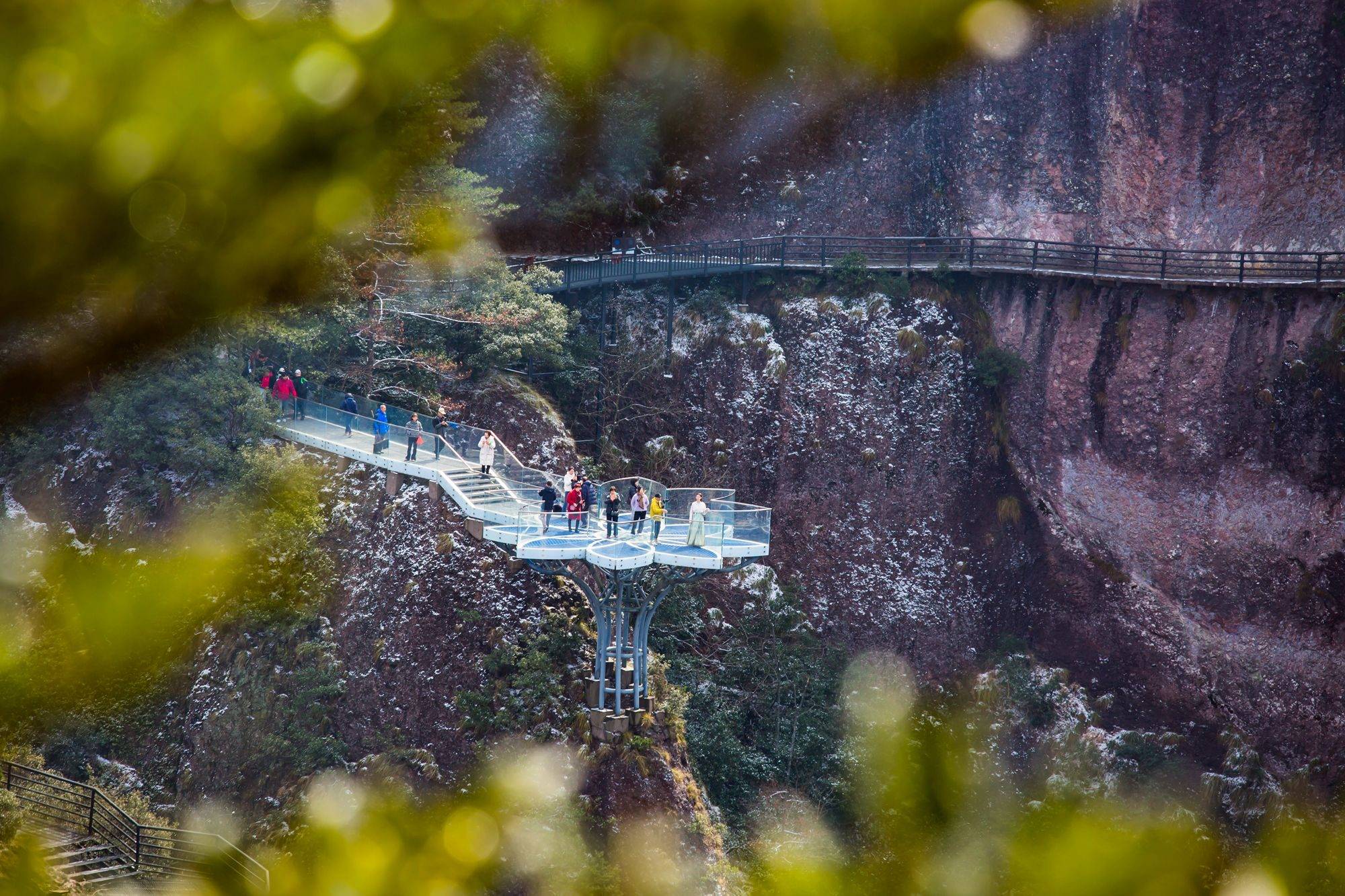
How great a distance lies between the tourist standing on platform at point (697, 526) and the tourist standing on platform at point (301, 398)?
8736 mm

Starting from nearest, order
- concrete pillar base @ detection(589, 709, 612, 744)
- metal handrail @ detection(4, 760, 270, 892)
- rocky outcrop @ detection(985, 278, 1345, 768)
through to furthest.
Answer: metal handrail @ detection(4, 760, 270, 892), concrete pillar base @ detection(589, 709, 612, 744), rocky outcrop @ detection(985, 278, 1345, 768)

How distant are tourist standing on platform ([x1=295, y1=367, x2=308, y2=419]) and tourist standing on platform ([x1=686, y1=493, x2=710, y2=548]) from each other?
8.74 m

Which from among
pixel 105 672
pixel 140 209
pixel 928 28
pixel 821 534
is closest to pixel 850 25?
pixel 928 28

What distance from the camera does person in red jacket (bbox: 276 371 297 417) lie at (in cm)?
2450

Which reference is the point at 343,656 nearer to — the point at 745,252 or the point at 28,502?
the point at 28,502

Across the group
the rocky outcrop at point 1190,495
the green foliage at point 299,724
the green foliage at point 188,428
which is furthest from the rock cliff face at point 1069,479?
the green foliage at point 299,724

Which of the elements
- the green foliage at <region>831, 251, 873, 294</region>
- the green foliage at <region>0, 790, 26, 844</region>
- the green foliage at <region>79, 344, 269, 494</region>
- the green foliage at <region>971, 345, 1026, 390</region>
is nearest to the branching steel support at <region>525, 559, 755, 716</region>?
the green foliage at <region>79, 344, 269, 494</region>

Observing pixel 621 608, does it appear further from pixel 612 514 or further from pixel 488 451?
pixel 488 451

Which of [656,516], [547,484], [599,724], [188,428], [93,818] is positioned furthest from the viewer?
[188,428]

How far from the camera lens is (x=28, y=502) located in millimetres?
23219

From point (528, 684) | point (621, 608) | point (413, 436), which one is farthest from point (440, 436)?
point (621, 608)

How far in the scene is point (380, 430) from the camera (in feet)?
78.9

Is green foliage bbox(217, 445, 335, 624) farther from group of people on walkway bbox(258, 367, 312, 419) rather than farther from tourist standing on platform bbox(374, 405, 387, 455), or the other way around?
tourist standing on platform bbox(374, 405, 387, 455)

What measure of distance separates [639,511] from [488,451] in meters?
3.57
